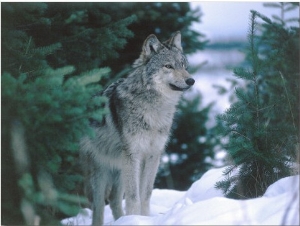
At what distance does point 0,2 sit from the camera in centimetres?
498

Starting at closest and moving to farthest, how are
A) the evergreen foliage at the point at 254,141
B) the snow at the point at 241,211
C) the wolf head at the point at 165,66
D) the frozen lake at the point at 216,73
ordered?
the snow at the point at 241,211 < the evergreen foliage at the point at 254,141 < the wolf head at the point at 165,66 < the frozen lake at the point at 216,73

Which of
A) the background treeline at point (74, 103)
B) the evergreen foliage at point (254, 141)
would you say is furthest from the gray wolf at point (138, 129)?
the evergreen foliage at point (254, 141)

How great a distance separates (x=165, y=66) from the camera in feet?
19.6

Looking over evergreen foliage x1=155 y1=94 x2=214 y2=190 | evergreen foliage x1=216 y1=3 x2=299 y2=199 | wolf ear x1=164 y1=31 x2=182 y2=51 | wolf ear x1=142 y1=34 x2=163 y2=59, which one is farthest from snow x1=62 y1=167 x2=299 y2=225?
evergreen foliage x1=155 y1=94 x2=214 y2=190

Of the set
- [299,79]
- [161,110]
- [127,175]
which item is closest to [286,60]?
[299,79]

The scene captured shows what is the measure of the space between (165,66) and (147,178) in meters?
1.34

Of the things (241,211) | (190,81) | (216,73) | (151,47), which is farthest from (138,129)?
(216,73)

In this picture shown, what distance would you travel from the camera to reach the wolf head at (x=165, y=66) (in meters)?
5.88

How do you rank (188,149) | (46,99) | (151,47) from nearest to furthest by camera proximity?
(46,99) < (151,47) < (188,149)

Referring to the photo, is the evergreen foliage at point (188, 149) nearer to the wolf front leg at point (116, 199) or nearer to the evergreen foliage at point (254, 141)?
the wolf front leg at point (116, 199)

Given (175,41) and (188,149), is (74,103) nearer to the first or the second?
(175,41)

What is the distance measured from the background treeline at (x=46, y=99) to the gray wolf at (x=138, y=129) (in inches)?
22.5

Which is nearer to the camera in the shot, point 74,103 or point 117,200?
point 74,103

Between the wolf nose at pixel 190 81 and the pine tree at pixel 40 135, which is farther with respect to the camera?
the wolf nose at pixel 190 81
